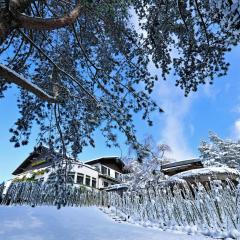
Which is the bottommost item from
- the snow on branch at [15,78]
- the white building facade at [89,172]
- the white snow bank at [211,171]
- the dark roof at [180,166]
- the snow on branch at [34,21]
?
the snow on branch at [15,78]

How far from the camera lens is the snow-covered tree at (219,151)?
3345 centimetres

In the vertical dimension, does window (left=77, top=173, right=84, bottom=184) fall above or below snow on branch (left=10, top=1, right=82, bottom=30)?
above

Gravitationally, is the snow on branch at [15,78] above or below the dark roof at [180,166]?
below

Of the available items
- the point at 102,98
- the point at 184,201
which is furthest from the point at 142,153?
the point at 184,201

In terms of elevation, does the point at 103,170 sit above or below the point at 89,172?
above

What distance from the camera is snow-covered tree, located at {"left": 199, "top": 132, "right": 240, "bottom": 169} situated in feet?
110

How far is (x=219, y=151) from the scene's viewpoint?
36969 mm

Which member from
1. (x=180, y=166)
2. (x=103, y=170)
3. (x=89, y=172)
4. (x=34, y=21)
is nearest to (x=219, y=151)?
(x=180, y=166)

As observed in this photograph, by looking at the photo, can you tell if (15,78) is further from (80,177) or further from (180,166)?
(80,177)

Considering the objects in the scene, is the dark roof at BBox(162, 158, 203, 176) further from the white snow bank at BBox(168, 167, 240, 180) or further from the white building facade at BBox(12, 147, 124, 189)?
the white snow bank at BBox(168, 167, 240, 180)

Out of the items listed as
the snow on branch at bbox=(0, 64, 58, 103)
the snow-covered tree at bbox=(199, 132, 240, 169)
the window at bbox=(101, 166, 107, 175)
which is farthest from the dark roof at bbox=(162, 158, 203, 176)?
the snow on branch at bbox=(0, 64, 58, 103)

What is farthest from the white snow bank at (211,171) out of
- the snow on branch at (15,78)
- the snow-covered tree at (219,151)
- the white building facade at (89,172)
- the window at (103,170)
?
the snow-covered tree at (219,151)

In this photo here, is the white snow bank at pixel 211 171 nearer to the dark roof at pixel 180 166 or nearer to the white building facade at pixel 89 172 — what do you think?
the dark roof at pixel 180 166

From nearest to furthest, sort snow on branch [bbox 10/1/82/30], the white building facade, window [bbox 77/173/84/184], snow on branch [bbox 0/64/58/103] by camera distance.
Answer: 1. snow on branch [bbox 0/64/58/103]
2. snow on branch [bbox 10/1/82/30]
3. the white building facade
4. window [bbox 77/173/84/184]
